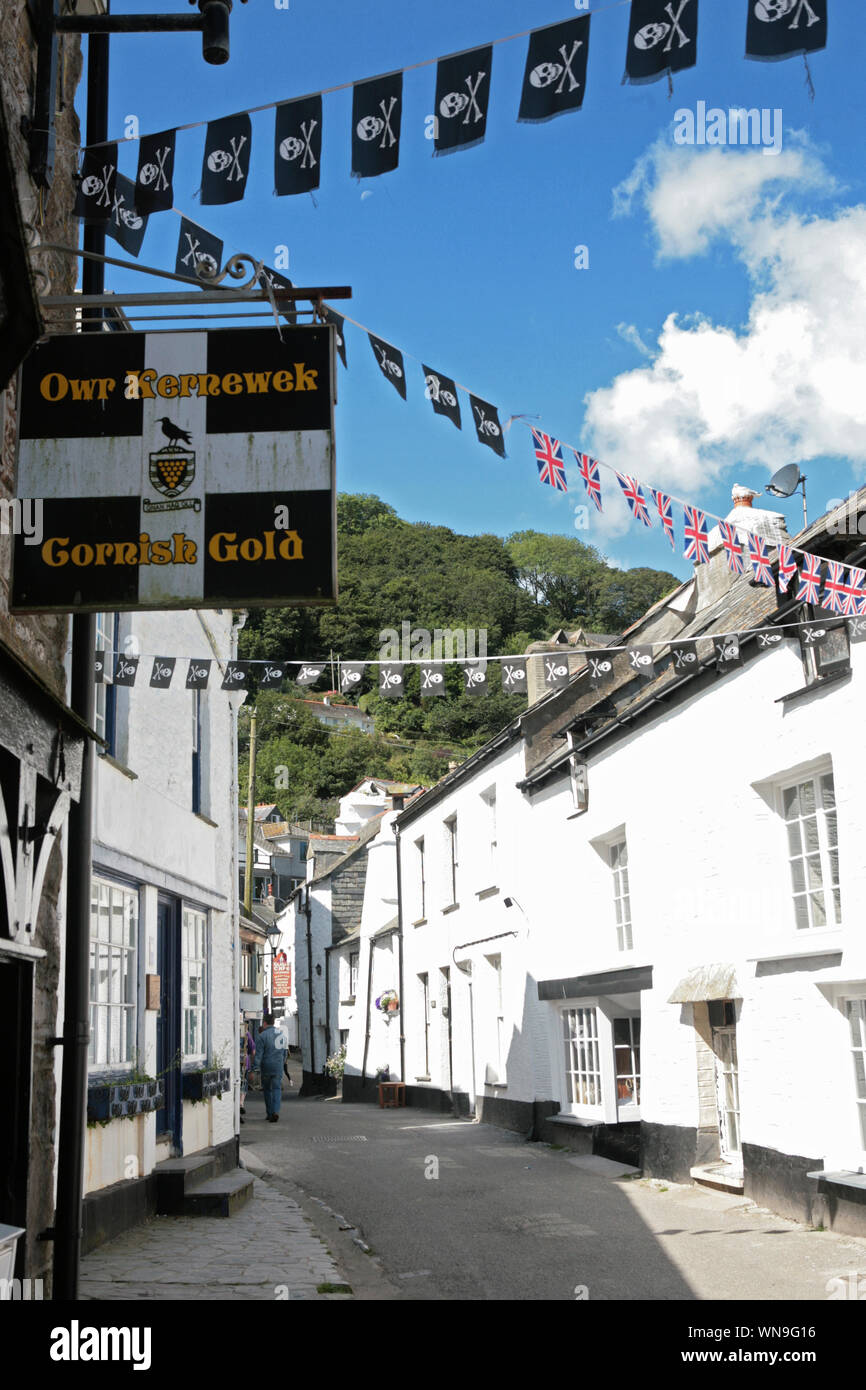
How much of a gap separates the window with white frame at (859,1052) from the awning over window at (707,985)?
1554 mm

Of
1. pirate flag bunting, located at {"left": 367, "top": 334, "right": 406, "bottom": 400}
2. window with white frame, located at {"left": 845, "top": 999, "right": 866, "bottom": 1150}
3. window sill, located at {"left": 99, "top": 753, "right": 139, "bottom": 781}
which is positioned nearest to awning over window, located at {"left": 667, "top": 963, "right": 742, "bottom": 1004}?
Result: window with white frame, located at {"left": 845, "top": 999, "right": 866, "bottom": 1150}

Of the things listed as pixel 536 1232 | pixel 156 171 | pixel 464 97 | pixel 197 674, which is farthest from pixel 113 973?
pixel 464 97

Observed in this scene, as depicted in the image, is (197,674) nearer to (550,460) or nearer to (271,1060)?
(550,460)

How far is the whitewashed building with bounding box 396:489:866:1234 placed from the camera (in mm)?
9922

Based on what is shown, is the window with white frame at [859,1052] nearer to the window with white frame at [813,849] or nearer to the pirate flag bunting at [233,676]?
the window with white frame at [813,849]

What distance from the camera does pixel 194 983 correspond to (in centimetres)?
1311

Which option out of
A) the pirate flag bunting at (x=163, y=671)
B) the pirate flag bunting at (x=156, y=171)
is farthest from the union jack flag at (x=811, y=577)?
the pirate flag bunting at (x=156, y=171)

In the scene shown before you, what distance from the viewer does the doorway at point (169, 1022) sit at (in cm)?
1178

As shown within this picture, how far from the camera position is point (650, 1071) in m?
13.3

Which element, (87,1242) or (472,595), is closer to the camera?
(87,1242)
